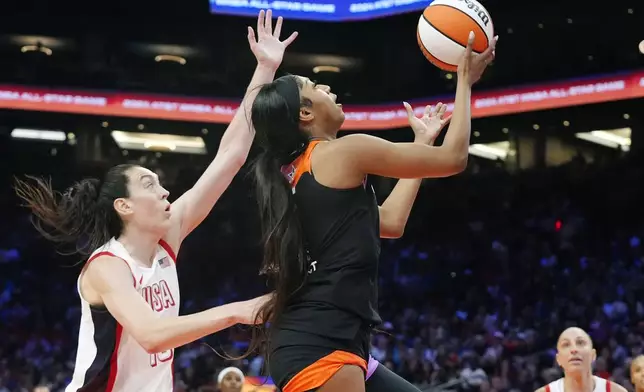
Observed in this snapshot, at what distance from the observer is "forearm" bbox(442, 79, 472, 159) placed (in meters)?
2.79

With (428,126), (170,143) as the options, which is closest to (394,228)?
(428,126)

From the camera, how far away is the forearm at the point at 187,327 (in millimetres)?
2725

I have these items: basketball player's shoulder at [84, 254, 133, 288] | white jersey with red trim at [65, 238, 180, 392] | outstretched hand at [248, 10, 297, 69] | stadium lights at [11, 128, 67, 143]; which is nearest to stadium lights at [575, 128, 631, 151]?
stadium lights at [11, 128, 67, 143]

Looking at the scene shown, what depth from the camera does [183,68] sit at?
17.6m

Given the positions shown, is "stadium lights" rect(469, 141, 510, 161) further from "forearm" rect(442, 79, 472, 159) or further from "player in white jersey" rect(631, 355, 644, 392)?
"forearm" rect(442, 79, 472, 159)

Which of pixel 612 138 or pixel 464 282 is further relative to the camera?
pixel 612 138

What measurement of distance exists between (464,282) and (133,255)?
12609mm

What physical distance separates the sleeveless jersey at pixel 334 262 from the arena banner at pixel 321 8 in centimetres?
1231

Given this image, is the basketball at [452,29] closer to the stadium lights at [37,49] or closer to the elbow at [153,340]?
the elbow at [153,340]

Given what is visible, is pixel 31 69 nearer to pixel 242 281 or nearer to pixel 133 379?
pixel 242 281

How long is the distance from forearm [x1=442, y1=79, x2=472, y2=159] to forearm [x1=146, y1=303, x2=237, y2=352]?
0.83m

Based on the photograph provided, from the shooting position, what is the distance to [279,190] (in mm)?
2863

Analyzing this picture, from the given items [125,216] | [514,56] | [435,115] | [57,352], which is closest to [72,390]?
[125,216]

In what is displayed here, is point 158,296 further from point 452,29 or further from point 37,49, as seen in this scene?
point 37,49
